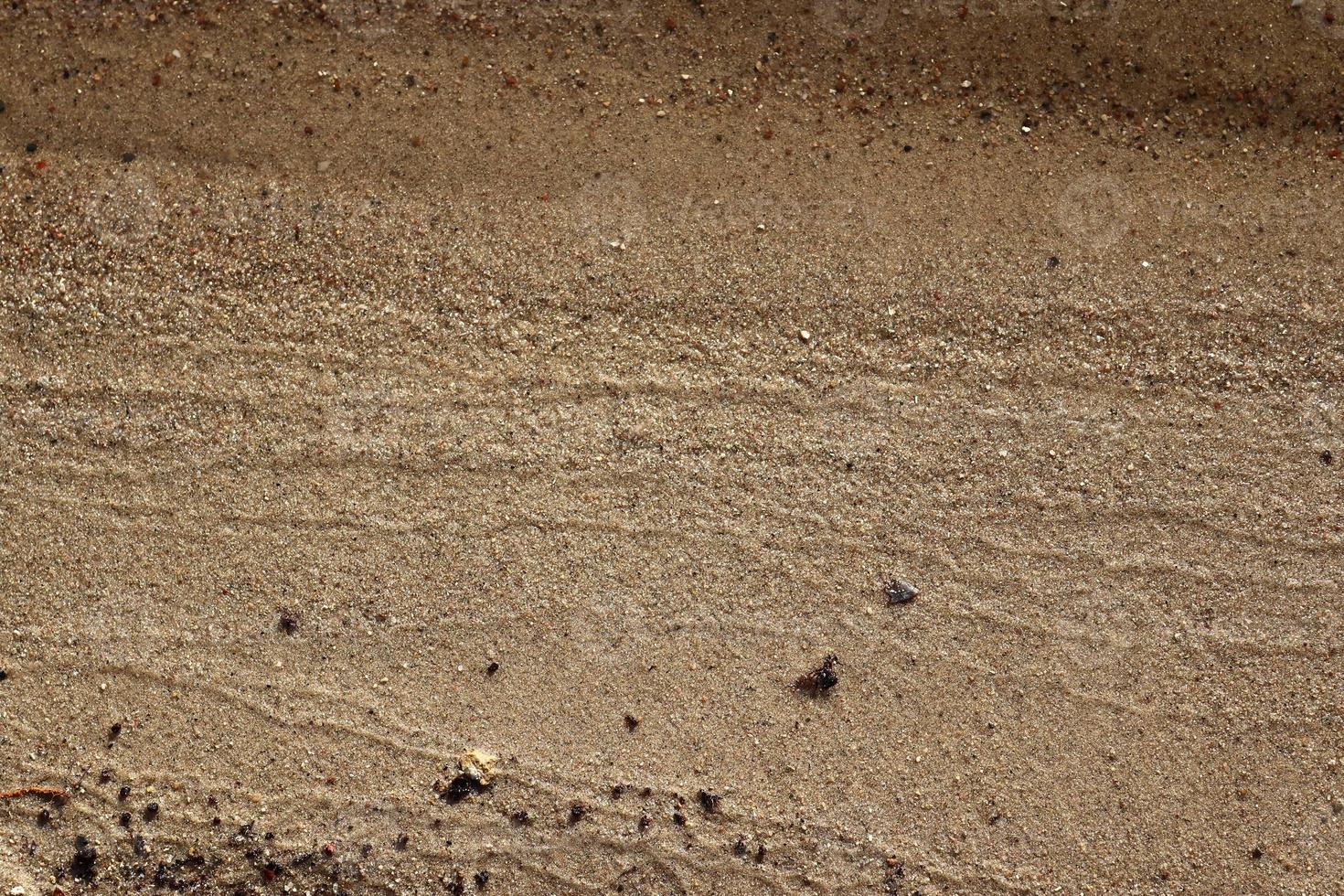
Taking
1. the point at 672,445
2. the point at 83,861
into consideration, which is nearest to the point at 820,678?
the point at 672,445

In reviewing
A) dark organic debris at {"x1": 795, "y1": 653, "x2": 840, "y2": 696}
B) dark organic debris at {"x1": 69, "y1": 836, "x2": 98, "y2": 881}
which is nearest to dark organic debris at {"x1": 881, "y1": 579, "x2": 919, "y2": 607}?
dark organic debris at {"x1": 795, "y1": 653, "x2": 840, "y2": 696}

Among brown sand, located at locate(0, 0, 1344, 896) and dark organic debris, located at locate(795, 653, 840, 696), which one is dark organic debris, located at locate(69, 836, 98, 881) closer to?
brown sand, located at locate(0, 0, 1344, 896)

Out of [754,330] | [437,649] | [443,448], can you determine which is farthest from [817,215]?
[437,649]

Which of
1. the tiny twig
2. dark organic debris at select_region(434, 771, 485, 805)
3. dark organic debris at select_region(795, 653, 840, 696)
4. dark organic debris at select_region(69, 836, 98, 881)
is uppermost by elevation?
dark organic debris at select_region(795, 653, 840, 696)

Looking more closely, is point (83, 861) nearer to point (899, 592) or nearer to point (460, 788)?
point (460, 788)

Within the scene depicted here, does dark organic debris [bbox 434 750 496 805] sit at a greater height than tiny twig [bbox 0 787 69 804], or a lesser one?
greater

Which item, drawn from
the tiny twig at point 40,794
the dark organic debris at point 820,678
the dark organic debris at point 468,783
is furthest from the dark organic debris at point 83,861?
the dark organic debris at point 820,678

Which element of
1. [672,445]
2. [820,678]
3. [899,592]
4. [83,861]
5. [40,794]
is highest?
[672,445]
